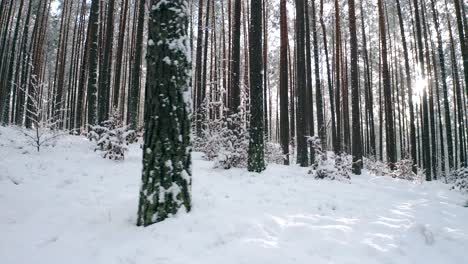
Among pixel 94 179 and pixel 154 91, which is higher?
pixel 154 91

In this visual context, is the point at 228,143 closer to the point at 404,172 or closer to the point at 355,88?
the point at 355,88

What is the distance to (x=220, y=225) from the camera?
12.4ft

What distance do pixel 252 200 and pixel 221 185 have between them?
106 centimetres

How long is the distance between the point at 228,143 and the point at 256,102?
1269 millimetres

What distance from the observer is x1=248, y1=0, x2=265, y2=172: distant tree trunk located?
7676mm

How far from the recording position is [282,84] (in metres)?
11.8

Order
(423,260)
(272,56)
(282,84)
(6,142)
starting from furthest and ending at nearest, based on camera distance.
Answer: (272,56) → (282,84) → (6,142) → (423,260)

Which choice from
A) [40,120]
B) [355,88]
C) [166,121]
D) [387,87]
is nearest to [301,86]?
[355,88]

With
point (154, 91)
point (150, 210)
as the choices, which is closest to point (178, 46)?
point (154, 91)

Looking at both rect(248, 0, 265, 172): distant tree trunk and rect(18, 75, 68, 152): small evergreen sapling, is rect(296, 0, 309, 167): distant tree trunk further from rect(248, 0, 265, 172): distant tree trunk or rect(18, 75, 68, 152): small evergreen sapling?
rect(18, 75, 68, 152): small evergreen sapling

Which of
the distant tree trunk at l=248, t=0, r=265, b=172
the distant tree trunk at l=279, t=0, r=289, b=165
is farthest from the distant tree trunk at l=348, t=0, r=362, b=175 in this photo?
the distant tree trunk at l=248, t=0, r=265, b=172

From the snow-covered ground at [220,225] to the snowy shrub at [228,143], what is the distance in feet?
4.61

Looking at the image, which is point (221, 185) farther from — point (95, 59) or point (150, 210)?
point (95, 59)

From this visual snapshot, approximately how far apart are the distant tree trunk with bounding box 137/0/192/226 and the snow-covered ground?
26 cm
